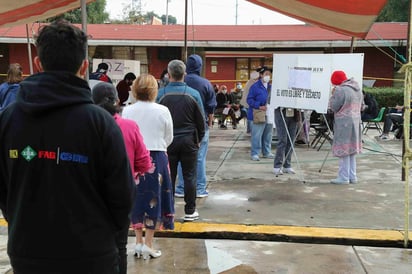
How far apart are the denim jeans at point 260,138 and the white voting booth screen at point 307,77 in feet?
5.45

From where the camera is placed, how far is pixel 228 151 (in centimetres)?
1034

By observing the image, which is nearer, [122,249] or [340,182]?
[122,249]

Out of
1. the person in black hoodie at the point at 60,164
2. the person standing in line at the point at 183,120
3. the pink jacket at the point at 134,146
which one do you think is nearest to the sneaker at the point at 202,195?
the person standing in line at the point at 183,120

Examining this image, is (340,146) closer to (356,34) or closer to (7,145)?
(356,34)

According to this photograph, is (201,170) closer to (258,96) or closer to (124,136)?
(258,96)

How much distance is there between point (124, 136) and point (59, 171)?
4.30 feet

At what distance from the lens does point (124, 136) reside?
10.7 feet

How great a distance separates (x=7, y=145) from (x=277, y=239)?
3447mm

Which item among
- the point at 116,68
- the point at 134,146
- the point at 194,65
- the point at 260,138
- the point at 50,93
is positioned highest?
the point at 116,68

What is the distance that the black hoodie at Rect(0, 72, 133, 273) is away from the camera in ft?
6.41

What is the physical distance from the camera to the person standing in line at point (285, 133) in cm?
754

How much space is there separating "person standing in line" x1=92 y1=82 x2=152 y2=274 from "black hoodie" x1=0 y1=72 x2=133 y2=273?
1.15 m

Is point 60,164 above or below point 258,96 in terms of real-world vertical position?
below

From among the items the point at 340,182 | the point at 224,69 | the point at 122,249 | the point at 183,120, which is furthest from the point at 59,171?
the point at 224,69
